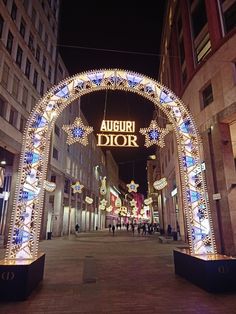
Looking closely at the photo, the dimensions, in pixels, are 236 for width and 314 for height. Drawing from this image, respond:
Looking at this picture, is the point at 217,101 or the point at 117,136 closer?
the point at 117,136

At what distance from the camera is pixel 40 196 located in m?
8.70

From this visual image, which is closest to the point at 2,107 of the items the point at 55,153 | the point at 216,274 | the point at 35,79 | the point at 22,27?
the point at 35,79

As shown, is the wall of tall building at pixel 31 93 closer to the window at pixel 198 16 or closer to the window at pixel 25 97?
the window at pixel 25 97

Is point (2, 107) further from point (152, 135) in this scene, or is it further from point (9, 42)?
point (152, 135)

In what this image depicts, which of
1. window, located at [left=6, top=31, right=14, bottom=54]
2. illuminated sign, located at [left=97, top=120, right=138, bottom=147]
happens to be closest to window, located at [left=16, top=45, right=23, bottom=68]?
window, located at [left=6, top=31, right=14, bottom=54]

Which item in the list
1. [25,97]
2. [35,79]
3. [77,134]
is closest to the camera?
[77,134]

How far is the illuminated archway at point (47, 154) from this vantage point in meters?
8.22

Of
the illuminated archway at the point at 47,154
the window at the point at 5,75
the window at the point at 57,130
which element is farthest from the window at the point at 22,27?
the illuminated archway at the point at 47,154

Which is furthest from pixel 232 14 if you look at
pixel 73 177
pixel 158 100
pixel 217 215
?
pixel 73 177

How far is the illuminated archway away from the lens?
27.0 feet

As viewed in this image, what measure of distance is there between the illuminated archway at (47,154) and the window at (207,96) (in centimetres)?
893

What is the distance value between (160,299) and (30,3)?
1294 inches

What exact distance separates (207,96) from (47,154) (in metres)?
13.8

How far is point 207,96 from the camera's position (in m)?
18.3
